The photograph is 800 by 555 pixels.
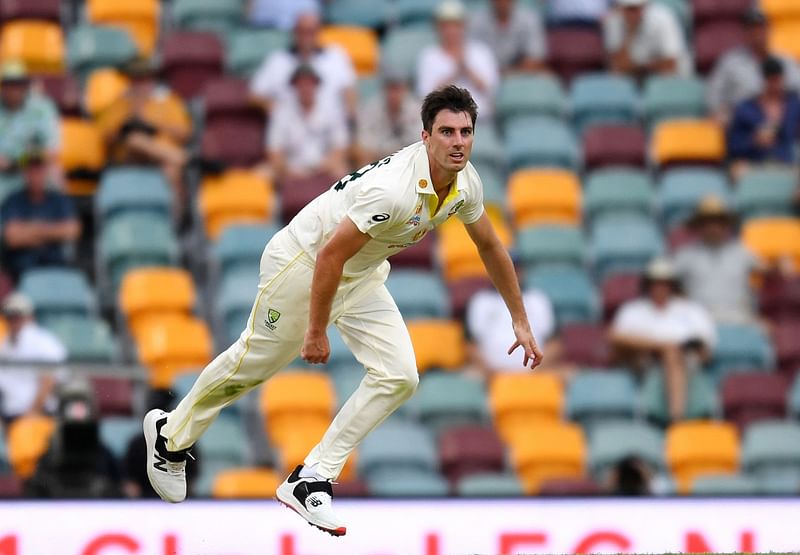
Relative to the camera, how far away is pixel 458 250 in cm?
1327

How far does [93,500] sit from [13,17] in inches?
223

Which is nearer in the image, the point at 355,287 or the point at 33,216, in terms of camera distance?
the point at 355,287

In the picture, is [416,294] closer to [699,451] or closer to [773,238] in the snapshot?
[699,451]

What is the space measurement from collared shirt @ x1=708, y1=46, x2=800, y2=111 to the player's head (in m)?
7.01

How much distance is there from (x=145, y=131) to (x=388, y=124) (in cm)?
178

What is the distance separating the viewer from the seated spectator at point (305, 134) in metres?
13.5

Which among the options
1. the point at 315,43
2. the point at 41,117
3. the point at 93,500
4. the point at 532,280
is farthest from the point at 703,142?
the point at 93,500

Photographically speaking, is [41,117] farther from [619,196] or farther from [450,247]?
[619,196]

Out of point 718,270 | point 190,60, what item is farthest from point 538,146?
point 190,60

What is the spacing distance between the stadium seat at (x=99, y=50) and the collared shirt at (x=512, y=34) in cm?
279

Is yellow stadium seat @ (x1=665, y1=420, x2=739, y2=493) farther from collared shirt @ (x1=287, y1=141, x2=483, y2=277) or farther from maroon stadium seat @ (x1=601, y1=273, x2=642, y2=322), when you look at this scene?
collared shirt @ (x1=287, y1=141, x2=483, y2=277)

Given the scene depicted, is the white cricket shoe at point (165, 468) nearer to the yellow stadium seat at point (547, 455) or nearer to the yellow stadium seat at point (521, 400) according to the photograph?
the yellow stadium seat at point (547, 455)

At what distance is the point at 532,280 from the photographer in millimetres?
13133

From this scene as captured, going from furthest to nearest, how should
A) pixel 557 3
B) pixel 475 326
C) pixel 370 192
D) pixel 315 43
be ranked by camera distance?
pixel 557 3
pixel 315 43
pixel 475 326
pixel 370 192
